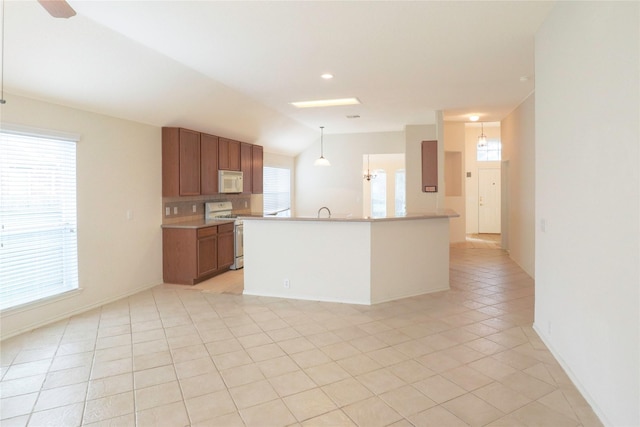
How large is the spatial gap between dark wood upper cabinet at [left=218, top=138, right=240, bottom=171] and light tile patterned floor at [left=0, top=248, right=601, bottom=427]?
9.33ft

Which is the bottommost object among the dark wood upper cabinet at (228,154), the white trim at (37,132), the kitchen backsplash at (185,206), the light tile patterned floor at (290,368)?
the light tile patterned floor at (290,368)

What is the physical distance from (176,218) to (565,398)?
206 inches

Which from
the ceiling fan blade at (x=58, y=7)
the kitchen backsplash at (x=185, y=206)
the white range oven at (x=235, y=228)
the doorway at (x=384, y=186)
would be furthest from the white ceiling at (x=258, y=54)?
the doorway at (x=384, y=186)

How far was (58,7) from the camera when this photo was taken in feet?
6.53

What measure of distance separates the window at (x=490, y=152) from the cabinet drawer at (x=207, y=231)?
787 cm

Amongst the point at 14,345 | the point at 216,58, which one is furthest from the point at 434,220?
the point at 14,345

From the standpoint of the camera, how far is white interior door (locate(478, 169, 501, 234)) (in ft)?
34.5

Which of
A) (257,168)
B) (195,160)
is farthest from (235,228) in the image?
(257,168)

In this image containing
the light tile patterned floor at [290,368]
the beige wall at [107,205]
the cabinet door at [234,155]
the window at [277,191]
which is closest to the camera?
the light tile patterned floor at [290,368]

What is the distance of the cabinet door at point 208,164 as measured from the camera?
5.95 metres

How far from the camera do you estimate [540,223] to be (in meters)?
3.33

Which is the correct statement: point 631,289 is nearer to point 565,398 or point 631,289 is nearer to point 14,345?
point 565,398

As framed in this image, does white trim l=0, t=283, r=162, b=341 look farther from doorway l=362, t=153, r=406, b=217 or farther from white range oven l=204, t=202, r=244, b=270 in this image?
doorway l=362, t=153, r=406, b=217

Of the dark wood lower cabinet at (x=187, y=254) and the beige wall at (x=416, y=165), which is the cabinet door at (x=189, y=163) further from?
the beige wall at (x=416, y=165)
